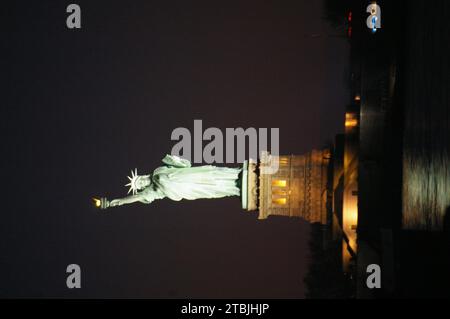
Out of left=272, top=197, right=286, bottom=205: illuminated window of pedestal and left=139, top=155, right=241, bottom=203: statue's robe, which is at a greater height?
left=139, top=155, right=241, bottom=203: statue's robe

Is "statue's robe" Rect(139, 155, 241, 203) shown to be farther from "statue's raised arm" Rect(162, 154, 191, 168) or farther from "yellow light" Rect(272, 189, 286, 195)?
"yellow light" Rect(272, 189, 286, 195)

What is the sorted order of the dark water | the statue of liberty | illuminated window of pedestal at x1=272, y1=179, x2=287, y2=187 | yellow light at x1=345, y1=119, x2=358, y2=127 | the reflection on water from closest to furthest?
the reflection on water < the dark water < yellow light at x1=345, y1=119, x2=358, y2=127 < illuminated window of pedestal at x1=272, y1=179, x2=287, y2=187 < the statue of liberty

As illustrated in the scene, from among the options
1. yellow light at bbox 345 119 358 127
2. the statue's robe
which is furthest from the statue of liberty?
yellow light at bbox 345 119 358 127

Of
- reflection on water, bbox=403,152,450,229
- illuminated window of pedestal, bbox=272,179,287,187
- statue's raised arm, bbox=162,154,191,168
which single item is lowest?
reflection on water, bbox=403,152,450,229

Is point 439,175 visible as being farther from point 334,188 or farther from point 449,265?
point 334,188

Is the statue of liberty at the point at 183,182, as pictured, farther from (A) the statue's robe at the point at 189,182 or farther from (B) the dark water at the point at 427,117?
(B) the dark water at the point at 427,117

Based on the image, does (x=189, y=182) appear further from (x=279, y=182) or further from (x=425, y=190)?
(x=425, y=190)
